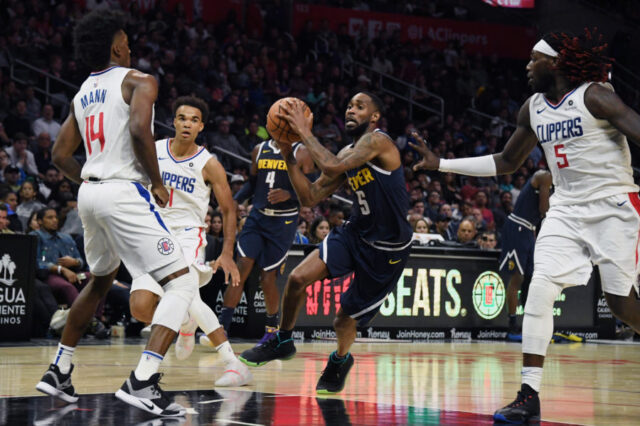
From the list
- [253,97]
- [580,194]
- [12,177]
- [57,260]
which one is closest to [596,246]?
[580,194]

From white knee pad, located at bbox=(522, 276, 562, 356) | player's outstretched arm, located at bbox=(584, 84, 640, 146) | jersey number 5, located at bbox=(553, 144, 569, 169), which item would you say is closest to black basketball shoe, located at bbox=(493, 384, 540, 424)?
white knee pad, located at bbox=(522, 276, 562, 356)

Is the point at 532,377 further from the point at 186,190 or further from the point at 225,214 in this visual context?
the point at 186,190

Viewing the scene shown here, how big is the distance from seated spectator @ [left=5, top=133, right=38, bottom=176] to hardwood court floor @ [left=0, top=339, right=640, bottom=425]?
423cm

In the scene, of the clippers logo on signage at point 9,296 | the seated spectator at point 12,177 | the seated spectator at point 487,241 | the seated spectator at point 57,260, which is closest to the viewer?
the clippers logo on signage at point 9,296

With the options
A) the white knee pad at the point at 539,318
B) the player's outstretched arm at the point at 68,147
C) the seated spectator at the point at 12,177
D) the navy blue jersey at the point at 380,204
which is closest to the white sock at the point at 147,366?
the player's outstretched arm at the point at 68,147

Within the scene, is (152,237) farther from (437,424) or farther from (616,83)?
(616,83)

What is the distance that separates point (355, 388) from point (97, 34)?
9.72ft

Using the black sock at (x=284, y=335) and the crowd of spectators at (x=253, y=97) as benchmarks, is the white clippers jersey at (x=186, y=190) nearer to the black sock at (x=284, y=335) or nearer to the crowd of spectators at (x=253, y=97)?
the black sock at (x=284, y=335)

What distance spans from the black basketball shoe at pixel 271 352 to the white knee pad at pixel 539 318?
2.11m

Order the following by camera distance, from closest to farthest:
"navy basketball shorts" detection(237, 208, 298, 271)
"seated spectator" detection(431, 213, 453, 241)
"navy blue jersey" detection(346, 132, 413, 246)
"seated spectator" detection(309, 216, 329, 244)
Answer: "navy blue jersey" detection(346, 132, 413, 246) → "navy basketball shorts" detection(237, 208, 298, 271) → "seated spectator" detection(309, 216, 329, 244) → "seated spectator" detection(431, 213, 453, 241)

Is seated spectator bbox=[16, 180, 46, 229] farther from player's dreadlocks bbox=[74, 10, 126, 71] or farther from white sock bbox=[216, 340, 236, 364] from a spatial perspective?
player's dreadlocks bbox=[74, 10, 126, 71]

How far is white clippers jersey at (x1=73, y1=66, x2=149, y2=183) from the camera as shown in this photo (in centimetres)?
504

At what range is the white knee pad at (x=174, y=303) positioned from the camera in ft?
15.9

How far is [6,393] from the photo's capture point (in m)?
5.64
